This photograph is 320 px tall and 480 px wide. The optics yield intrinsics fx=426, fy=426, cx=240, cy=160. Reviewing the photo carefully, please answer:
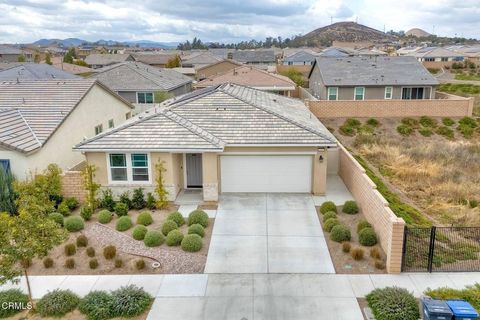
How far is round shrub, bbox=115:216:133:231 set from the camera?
1633 centimetres

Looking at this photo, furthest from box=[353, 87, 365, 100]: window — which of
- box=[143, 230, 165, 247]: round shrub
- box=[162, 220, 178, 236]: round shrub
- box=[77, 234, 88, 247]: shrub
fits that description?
box=[77, 234, 88, 247]: shrub

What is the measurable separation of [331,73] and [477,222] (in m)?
27.8

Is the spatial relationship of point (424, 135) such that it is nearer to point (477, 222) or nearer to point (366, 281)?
point (477, 222)

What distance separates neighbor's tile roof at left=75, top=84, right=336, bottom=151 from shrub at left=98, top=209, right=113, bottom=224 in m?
2.88

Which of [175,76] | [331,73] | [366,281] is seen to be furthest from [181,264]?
[175,76]

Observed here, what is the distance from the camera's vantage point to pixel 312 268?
13.5 m

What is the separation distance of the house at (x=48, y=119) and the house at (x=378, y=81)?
21.4 meters

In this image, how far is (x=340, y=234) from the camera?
15.2 metres

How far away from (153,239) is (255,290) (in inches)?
177

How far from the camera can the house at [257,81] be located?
1789 inches

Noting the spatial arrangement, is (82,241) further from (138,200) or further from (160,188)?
(160,188)

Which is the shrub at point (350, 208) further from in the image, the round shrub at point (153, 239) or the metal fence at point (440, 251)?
the round shrub at point (153, 239)

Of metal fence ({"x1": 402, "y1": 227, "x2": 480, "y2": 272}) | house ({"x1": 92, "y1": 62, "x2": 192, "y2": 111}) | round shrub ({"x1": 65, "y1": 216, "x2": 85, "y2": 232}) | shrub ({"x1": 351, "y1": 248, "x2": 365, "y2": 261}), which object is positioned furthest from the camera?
house ({"x1": 92, "y1": 62, "x2": 192, "y2": 111})

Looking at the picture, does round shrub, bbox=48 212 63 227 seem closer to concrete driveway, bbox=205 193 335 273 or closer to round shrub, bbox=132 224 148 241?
round shrub, bbox=132 224 148 241
